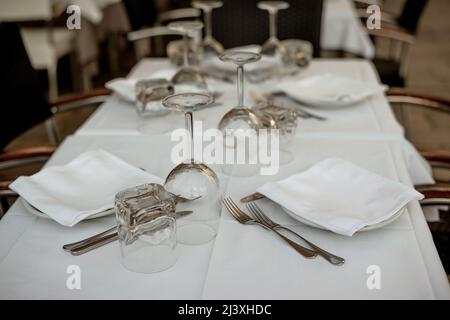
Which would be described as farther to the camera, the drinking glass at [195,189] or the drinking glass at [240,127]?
the drinking glass at [240,127]

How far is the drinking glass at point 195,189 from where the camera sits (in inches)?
43.2

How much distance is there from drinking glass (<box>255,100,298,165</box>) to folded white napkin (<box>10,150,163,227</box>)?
0.33 meters

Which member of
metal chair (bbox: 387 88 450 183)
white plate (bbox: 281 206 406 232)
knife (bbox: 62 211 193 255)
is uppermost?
white plate (bbox: 281 206 406 232)

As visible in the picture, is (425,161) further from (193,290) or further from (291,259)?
(193,290)

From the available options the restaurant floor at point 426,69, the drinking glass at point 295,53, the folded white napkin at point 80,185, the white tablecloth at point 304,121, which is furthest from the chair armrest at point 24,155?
the restaurant floor at point 426,69

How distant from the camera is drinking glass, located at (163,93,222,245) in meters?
1.10

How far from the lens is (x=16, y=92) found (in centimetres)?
205

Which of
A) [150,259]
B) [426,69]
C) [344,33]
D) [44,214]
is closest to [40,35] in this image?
[344,33]

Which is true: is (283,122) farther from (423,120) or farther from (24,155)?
(423,120)

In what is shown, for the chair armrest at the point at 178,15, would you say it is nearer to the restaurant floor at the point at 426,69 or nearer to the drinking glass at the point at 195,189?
the restaurant floor at the point at 426,69

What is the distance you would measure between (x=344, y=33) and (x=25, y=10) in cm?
191

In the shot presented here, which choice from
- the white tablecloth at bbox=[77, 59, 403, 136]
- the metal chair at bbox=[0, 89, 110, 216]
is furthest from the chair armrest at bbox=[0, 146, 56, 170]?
the white tablecloth at bbox=[77, 59, 403, 136]

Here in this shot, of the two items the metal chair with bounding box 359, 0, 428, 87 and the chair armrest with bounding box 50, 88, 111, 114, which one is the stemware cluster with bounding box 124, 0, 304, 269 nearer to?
the chair armrest with bounding box 50, 88, 111, 114

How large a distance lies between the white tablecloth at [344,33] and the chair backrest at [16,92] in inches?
63.2
